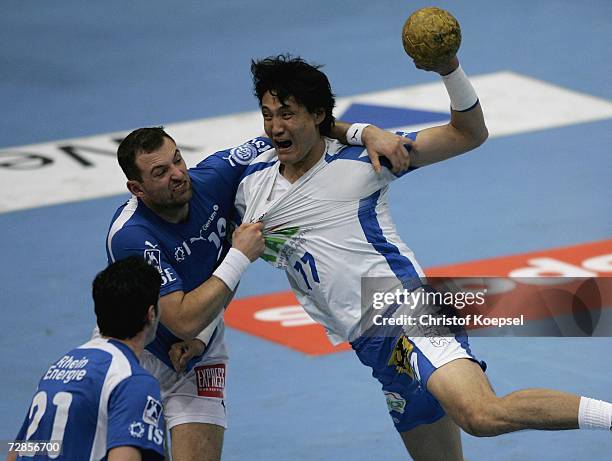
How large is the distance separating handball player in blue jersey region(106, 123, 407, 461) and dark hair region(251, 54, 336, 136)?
0.31 metres

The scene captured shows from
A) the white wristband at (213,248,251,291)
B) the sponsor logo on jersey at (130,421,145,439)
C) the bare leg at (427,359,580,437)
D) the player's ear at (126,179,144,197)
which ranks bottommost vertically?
the bare leg at (427,359,580,437)

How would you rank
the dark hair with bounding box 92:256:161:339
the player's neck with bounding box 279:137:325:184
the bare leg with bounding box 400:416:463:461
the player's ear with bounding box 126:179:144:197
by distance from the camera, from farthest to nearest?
the bare leg with bounding box 400:416:463:461 < the player's neck with bounding box 279:137:325:184 < the player's ear with bounding box 126:179:144:197 < the dark hair with bounding box 92:256:161:339

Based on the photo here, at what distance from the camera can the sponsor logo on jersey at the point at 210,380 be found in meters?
6.72

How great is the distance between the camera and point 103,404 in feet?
16.2

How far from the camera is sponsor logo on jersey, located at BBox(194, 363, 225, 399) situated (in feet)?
22.0

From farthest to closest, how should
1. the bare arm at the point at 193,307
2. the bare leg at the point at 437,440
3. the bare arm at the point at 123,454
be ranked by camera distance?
the bare leg at the point at 437,440, the bare arm at the point at 193,307, the bare arm at the point at 123,454

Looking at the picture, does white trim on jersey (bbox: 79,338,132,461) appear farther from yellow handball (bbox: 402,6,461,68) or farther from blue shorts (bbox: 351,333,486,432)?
yellow handball (bbox: 402,6,461,68)

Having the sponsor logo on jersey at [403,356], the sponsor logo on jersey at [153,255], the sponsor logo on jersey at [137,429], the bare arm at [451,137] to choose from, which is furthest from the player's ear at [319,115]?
the sponsor logo on jersey at [137,429]

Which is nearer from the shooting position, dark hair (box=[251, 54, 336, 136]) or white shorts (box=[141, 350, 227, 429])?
dark hair (box=[251, 54, 336, 136])

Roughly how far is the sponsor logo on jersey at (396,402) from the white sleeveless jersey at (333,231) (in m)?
0.38

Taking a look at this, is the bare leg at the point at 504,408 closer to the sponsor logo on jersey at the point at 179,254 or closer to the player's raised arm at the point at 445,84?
the player's raised arm at the point at 445,84

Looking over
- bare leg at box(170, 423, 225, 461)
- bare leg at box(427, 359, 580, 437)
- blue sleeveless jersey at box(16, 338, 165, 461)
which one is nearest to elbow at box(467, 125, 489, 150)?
bare leg at box(427, 359, 580, 437)

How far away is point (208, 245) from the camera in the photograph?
6586 millimetres

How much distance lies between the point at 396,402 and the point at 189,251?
1.34 m
